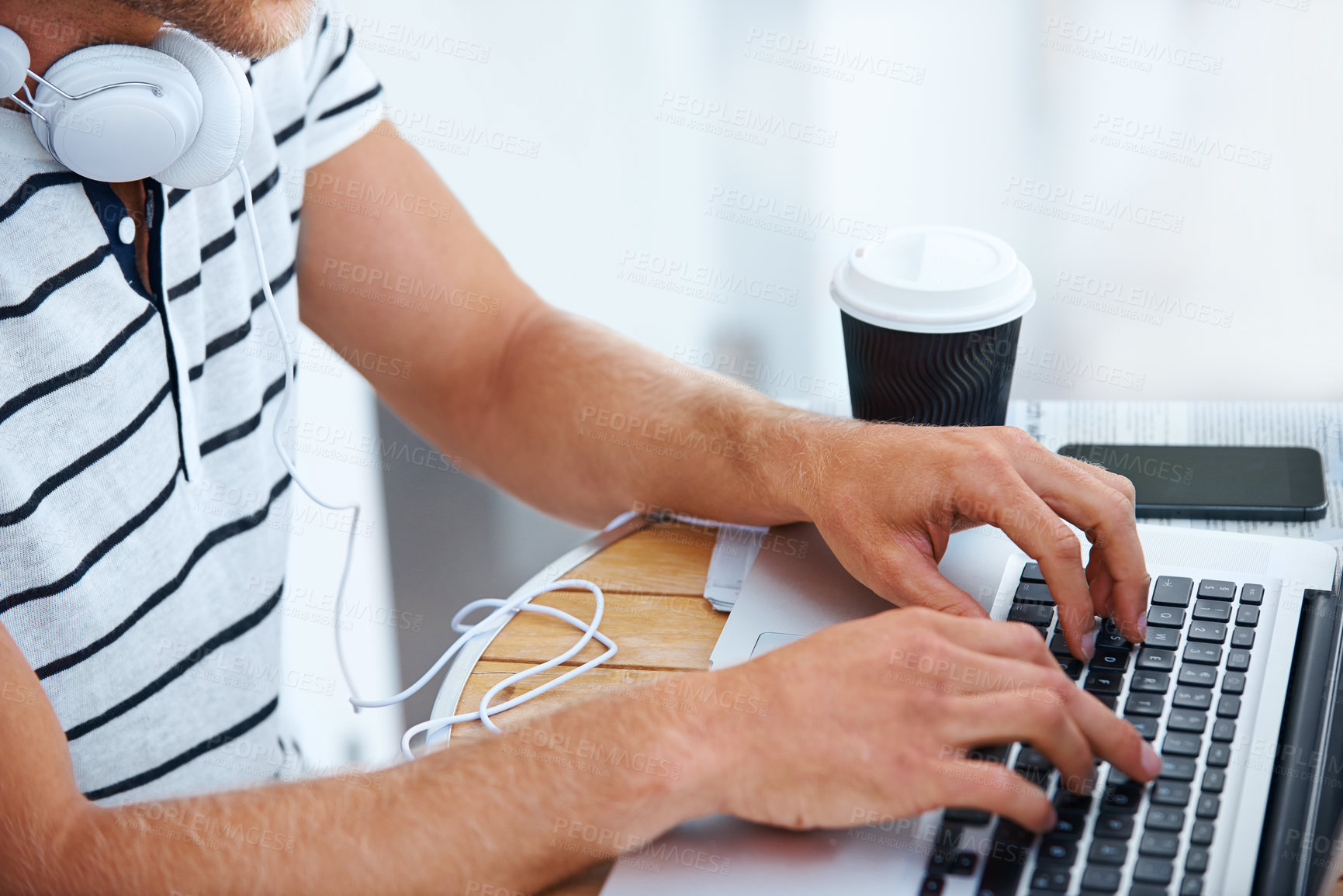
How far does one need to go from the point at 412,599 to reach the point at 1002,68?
A: 47.7 inches

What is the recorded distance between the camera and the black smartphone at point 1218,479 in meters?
0.82

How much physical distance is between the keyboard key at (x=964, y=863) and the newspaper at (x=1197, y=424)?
43 centimetres

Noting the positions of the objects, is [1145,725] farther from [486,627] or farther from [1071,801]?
[486,627]

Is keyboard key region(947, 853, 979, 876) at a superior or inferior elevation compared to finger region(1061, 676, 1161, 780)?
inferior

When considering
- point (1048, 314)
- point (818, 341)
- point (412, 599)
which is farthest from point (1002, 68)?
point (412, 599)

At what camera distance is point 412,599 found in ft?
5.68

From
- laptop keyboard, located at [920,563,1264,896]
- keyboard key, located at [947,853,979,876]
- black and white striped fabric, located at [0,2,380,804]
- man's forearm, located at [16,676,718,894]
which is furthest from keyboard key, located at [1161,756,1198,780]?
black and white striped fabric, located at [0,2,380,804]

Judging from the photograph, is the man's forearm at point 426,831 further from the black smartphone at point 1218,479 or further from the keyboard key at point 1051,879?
the black smartphone at point 1218,479

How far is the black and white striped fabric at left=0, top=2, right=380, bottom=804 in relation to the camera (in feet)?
2.35

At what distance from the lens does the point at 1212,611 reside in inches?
25.7

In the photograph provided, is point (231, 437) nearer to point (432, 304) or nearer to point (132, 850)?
point (432, 304)

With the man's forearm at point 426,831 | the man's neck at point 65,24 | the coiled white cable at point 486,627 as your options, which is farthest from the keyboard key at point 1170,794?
the man's neck at point 65,24

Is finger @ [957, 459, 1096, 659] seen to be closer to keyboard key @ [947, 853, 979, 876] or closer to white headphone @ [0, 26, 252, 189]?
keyboard key @ [947, 853, 979, 876]

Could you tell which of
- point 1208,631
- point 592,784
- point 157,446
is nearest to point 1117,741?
point 1208,631
